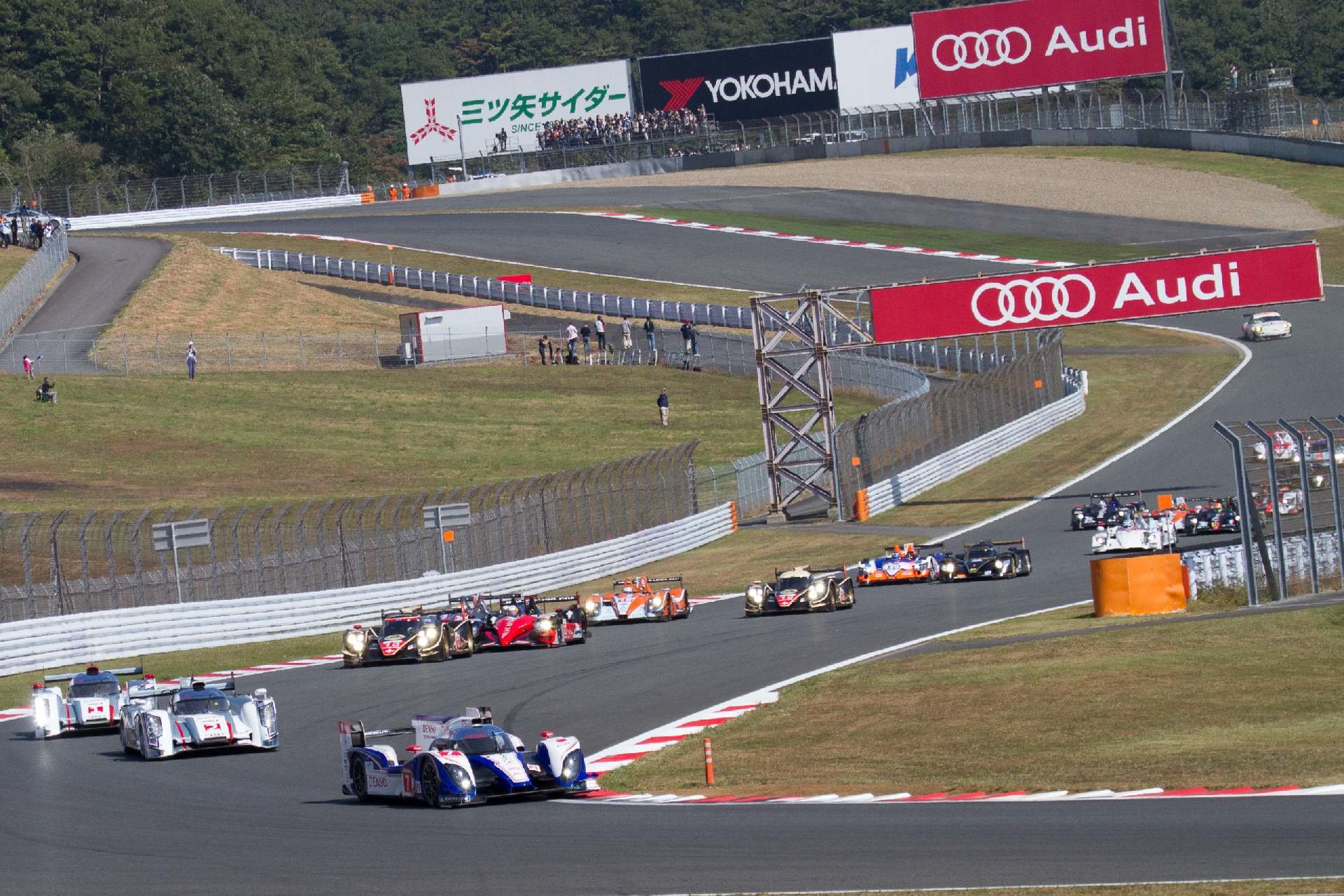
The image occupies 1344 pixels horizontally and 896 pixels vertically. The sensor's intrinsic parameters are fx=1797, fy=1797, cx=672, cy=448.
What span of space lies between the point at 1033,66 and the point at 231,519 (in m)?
63.6

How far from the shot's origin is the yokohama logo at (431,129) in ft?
329

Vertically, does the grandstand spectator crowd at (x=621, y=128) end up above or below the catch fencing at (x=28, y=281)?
above

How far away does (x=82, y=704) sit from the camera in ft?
67.0

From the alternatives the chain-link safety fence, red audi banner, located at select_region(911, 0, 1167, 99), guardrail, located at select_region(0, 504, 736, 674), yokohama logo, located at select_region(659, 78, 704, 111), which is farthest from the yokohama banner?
guardrail, located at select_region(0, 504, 736, 674)

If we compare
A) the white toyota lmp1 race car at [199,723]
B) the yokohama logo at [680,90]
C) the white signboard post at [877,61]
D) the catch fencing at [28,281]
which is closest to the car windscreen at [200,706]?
the white toyota lmp1 race car at [199,723]

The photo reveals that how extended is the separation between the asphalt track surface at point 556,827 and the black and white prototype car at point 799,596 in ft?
14.2

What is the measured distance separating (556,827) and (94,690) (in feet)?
30.3

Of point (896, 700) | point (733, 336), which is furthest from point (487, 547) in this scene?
point (733, 336)

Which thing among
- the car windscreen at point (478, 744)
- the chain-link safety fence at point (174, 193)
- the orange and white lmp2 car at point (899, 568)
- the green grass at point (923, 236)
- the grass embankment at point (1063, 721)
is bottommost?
the orange and white lmp2 car at point (899, 568)

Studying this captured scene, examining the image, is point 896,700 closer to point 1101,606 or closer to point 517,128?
point 1101,606

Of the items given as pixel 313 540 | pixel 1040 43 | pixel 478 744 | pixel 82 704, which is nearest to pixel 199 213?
pixel 1040 43

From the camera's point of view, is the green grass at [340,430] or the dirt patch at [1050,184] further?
the dirt patch at [1050,184]

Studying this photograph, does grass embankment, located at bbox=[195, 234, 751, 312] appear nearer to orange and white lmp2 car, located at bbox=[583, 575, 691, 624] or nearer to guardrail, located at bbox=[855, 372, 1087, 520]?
guardrail, located at bbox=[855, 372, 1087, 520]

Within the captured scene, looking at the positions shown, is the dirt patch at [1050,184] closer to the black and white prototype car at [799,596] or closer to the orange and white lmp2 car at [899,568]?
the orange and white lmp2 car at [899,568]
